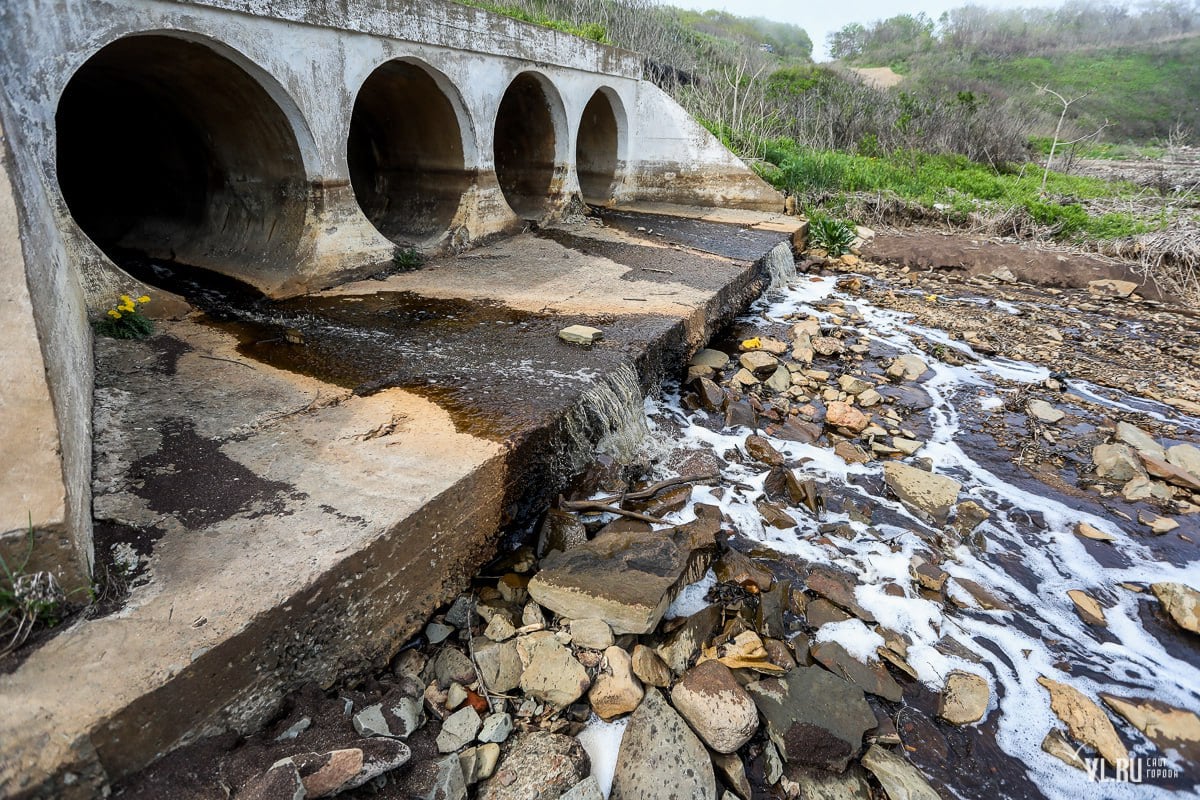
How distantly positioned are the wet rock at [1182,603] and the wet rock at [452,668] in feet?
11.0

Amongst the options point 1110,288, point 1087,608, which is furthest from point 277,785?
point 1110,288

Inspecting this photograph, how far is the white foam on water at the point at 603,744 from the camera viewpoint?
2148mm

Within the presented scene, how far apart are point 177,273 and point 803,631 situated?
19.8ft

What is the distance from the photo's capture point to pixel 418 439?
9.36 feet

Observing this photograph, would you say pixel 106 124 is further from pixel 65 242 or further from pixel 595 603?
pixel 595 603

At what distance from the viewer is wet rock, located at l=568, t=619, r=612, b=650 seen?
2.49 metres

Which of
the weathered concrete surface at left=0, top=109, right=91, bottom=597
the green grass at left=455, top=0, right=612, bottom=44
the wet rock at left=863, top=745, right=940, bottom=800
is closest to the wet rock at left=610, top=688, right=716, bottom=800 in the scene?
the wet rock at left=863, top=745, right=940, bottom=800

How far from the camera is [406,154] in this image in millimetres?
7312

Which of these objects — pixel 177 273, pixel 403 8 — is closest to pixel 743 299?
A: pixel 403 8

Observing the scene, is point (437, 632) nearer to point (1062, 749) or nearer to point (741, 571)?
point (741, 571)

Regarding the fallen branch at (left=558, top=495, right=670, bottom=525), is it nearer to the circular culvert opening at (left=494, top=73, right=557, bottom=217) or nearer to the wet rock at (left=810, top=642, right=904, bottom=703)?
the wet rock at (left=810, top=642, right=904, bottom=703)

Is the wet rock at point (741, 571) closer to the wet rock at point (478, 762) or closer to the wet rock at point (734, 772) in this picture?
the wet rock at point (734, 772)

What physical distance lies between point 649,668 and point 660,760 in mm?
365

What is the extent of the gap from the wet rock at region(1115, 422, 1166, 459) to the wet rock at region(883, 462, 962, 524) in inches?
58.4
